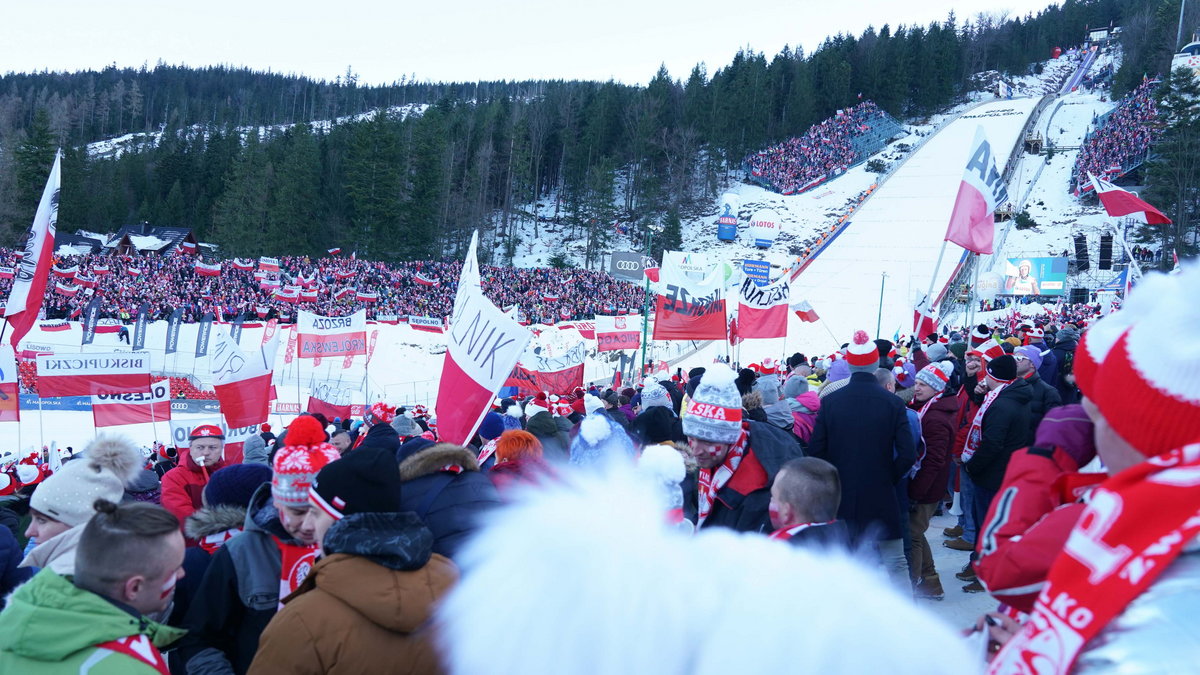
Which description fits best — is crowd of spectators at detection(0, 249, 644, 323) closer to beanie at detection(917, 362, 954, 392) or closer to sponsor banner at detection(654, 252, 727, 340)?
sponsor banner at detection(654, 252, 727, 340)

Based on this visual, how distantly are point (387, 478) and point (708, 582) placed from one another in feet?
4.35

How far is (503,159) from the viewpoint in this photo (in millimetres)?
73500

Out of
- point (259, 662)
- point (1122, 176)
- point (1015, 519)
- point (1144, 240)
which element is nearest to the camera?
point (1015, 519)

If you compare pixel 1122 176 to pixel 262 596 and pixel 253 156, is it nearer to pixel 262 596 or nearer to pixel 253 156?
pixel 262 596

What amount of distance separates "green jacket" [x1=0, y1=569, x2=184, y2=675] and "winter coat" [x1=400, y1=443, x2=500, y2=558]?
3.02 feet

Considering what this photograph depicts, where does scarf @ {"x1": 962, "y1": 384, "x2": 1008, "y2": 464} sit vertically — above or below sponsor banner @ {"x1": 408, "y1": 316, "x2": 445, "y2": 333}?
above

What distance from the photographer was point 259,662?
1935 millimetres

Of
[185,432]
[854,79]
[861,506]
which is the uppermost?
[854,79]

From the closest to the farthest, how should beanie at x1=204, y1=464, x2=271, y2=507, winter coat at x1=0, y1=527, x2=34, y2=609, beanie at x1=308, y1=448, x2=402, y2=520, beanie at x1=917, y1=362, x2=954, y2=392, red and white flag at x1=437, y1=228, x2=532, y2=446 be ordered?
beanie at x1=308, y1=448, x2=402, y2=520, winter coat at x1=0, y1=527, x2=34, y2=609, beanie at x1=204, y1=464, x2=271, y2=507, red and white flag at x1=437, y1=228, x2=532, y2=446, beanie at x1=917, y1=362, x2=954, y2=392

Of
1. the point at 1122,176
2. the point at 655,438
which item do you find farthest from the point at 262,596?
the point at 1122,176

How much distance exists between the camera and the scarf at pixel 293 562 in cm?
264

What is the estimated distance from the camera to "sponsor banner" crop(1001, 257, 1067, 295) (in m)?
34.3

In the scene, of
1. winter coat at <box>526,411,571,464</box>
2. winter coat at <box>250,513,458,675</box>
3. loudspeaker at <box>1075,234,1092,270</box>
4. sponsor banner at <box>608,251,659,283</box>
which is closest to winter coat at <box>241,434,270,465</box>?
winter coat at <box>526,411,571,464</box>

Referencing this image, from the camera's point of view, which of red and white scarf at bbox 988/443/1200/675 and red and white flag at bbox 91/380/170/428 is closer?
red and white scarf at bbox 988/443/1200/675
